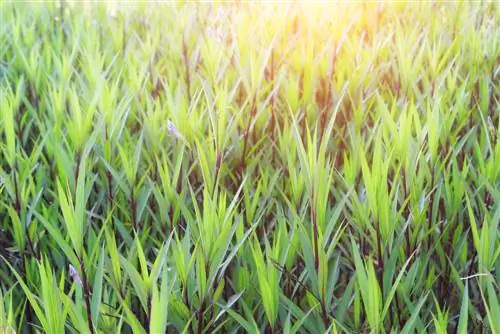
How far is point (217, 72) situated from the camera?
141 cm

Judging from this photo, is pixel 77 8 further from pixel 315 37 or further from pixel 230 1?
pixel 315 37

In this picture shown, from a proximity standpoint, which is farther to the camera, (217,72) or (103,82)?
(217,72)

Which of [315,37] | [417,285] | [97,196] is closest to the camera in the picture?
[417,285]

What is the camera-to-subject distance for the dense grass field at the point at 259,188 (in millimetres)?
743

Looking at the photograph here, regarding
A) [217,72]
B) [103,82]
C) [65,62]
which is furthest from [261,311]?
[65,62]

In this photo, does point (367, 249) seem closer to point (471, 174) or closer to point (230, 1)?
point (471, 174)

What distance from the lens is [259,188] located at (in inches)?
36.9

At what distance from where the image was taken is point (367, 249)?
2.94 feet

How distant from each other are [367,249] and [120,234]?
35 centimetres

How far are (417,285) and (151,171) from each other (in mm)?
469

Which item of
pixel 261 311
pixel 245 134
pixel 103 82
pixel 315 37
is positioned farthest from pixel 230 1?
pixel 261 311

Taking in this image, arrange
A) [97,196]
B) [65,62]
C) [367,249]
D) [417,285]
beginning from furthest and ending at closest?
[65,62] < [97,196] < [367,249] < [417,285]

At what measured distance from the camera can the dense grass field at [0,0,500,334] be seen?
29.2 inches

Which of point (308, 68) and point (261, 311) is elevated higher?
point (308, 68)
